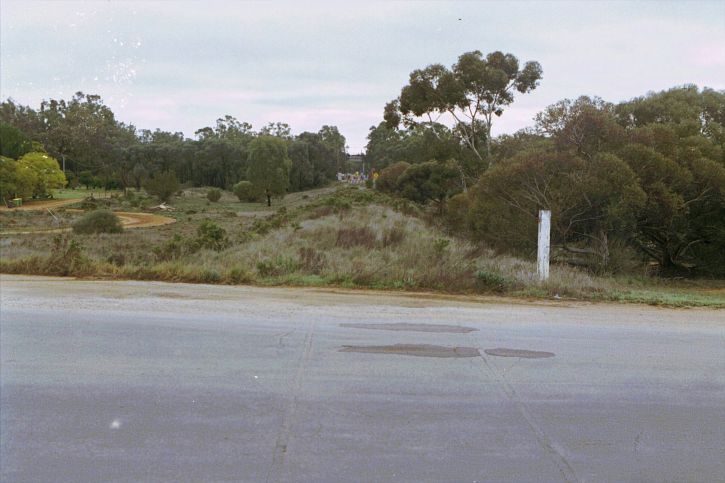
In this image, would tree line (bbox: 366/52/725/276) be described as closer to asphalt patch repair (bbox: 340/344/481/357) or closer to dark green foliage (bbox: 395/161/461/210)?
asphalt patch repair (bbox: 340/344/481/357)

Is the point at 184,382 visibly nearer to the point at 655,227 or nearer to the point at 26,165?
the point at 655,227

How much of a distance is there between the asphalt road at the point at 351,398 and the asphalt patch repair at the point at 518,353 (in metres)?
0.04

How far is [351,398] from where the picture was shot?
5.13 m

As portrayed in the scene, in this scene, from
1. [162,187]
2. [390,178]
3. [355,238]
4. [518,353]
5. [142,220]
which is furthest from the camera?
[162,187]

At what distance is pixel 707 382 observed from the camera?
5820mm

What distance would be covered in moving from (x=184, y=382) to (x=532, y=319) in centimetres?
541

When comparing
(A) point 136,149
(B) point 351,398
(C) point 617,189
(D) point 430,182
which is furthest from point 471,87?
(A) point 136,149

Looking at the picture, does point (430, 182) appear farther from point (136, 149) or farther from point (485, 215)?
point (136, 149)

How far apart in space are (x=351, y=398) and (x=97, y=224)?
39.5 m

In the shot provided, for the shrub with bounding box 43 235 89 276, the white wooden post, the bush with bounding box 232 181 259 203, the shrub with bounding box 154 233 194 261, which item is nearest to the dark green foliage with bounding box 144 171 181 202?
the bush with bounding box 232 181 259 203

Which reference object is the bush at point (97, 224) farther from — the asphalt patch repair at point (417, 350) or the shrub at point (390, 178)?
the asphalt patch repair at point (417, 350)

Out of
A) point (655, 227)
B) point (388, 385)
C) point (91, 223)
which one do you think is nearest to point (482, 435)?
point (388, 385)

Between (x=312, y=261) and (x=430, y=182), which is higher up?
(x=430, y=182)

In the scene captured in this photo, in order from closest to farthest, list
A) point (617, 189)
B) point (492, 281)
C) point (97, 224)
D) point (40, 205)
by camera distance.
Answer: point (492, 281), point (617, 189), point (97, 224), point (40, 205)
